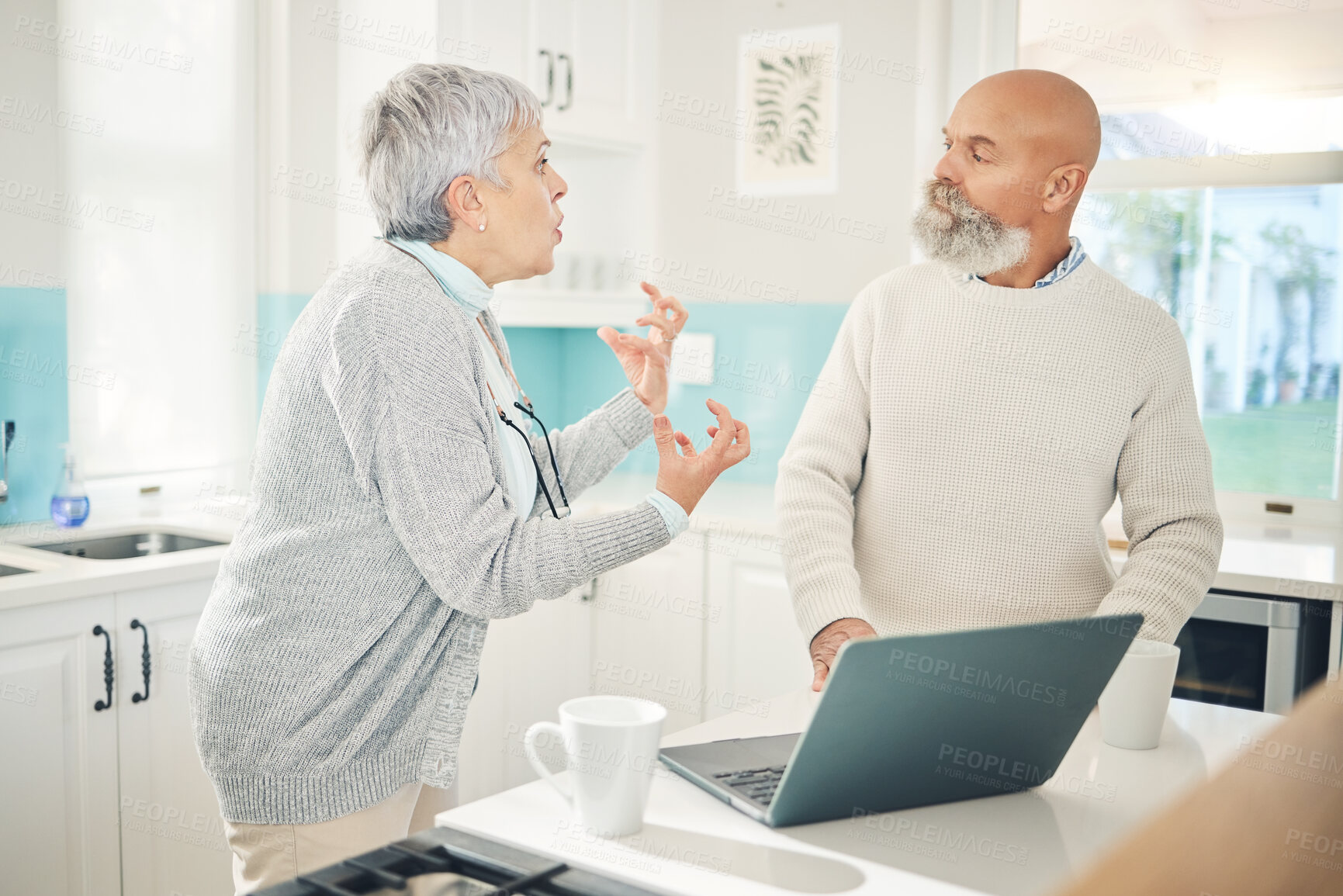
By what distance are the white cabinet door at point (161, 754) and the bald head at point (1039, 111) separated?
169cm

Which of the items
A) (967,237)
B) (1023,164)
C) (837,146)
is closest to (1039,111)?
(1023,164)

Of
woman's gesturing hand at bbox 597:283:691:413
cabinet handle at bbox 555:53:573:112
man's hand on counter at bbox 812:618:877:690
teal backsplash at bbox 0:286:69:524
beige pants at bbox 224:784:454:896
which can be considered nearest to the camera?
beige pants at bbox 224:784:454:896

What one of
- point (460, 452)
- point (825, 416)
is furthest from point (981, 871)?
point (825, 416)

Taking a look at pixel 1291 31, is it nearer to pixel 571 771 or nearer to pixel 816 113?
pixel 816 113

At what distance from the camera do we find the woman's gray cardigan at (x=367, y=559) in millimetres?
1122

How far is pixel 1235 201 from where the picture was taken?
276 cm

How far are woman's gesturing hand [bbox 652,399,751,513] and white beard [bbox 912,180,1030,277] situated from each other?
579 mm

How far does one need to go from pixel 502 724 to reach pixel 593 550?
1.81 m

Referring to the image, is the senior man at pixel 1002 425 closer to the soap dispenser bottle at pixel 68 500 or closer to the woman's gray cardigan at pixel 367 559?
the woman's gray cardigan at pixel 367 559

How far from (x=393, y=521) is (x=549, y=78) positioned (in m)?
2.11

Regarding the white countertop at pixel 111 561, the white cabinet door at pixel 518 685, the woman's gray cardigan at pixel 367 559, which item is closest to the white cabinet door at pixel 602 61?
the white cabinet door at pixel 518 685

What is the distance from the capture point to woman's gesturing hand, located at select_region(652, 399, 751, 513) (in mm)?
1246

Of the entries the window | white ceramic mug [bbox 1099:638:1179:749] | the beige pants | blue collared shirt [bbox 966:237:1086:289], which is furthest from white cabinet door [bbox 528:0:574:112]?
white ceramic mug [bbox 1099:638:1179:749]

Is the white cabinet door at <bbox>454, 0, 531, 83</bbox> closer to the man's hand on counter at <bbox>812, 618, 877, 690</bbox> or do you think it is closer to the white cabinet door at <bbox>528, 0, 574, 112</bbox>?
the white cabinet door at <bbox>528, 0, 574, 112</bbox>
